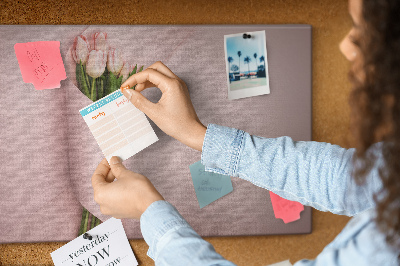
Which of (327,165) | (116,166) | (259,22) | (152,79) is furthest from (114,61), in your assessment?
(327,165)

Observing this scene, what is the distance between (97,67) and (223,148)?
1.16 ft

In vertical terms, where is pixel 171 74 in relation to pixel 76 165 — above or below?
above

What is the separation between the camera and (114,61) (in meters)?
0.71

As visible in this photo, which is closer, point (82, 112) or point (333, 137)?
point (82, 112)

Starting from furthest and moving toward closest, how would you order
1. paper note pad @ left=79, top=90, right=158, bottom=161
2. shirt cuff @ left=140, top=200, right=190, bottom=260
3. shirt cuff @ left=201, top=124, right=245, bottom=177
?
paper note pad @ left=79, top=90, right=158, bottom=161 → shirt cuff @ left=201, top=124, right=245, bottom=177 → shirt cuff @ left=140, top=200, right=190, bottom=260

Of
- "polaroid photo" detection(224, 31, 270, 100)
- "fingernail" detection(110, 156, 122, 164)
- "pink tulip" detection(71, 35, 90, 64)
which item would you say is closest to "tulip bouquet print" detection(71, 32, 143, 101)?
"pink tulip" detection(71, 35, 90, 64)

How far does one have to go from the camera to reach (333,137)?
777 millimetres

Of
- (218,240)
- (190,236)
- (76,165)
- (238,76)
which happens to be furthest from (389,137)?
(76,165)

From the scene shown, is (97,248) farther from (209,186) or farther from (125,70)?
(125,70)

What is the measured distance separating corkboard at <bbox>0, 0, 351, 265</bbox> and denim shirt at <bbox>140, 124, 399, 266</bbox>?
254 mm

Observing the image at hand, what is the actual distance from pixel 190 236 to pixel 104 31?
1.64 feet

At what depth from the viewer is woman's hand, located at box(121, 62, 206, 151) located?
62cm

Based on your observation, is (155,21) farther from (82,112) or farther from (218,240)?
(218,240)

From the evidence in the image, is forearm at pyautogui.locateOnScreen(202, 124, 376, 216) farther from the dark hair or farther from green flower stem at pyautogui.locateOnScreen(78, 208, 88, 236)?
green flower stem at pyautogui.locateOnScreen(78, 208, 88, 236)
